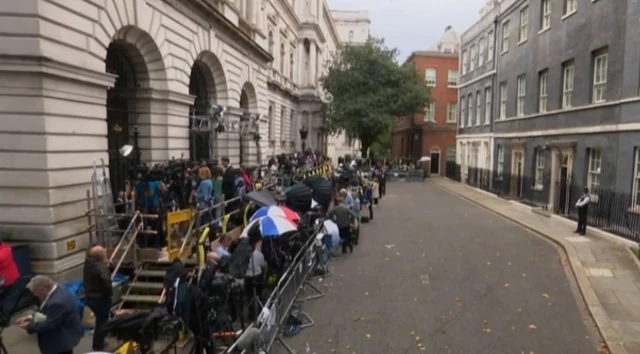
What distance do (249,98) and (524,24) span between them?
1692cm

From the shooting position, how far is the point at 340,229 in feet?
47.1

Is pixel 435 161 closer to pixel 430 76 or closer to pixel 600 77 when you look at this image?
pixel 430 76

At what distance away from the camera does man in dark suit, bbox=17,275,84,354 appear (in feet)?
17.6

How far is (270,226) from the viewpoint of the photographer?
8508 millimetres

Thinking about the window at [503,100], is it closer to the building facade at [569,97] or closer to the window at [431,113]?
the building facade at [569,97]

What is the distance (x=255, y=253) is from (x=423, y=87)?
42.3 meters

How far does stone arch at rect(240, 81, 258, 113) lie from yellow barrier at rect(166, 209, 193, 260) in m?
15.7

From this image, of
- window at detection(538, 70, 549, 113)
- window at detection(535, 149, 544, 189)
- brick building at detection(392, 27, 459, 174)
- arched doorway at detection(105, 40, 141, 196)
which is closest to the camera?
arched doorway at detection(105, 40, 141, 196)

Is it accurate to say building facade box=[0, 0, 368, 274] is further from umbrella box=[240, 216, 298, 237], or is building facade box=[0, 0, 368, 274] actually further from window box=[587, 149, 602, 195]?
window box=[587, 149, 602, 195]

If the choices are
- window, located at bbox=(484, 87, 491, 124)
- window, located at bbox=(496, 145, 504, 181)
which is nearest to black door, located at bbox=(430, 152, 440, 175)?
window, located at bbox=(484, 87, 491, 124)

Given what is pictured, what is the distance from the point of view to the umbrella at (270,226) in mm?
8398

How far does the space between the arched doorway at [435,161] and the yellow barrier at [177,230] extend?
47114mm

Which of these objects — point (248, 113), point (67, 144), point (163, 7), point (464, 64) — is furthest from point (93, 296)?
point (464, 64)

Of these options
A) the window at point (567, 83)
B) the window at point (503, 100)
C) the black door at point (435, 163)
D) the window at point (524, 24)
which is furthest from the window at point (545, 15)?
the black door at point (435, 163)
